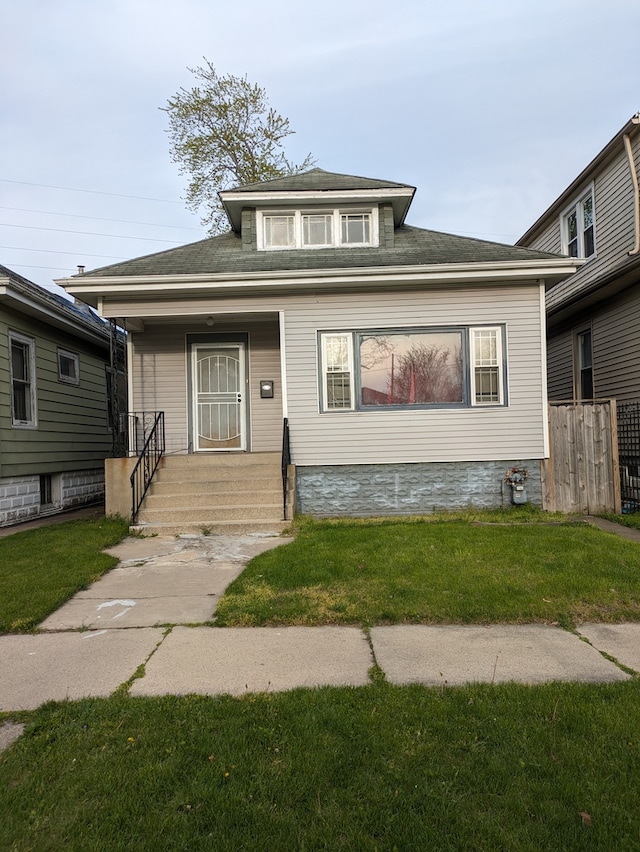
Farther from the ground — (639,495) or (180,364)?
(180,364)

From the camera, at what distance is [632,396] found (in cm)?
1022

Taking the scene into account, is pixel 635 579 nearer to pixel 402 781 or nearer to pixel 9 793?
pixel 402 781

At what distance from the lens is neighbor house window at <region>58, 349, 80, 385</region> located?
11367mm

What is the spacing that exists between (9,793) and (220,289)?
24.9 ft

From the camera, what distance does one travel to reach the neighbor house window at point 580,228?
12.1 m

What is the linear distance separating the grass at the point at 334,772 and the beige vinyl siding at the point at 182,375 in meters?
7.42

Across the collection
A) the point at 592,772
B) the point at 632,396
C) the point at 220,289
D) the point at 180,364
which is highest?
the point at 220,289

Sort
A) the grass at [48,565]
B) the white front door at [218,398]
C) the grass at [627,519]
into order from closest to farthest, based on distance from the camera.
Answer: the grass at [48,565] < the grass at [627,519] < the white front door at [218,398]

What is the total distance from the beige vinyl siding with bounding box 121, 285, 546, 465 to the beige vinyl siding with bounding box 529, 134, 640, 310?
132 inches

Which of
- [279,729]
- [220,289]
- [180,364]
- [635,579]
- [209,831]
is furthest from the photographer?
[180,364]

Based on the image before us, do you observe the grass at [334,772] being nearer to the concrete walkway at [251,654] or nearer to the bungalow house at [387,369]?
the concrete walkway at [251,654]

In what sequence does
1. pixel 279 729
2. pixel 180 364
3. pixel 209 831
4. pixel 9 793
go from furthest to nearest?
1. pixel 180 364
2. pixel 279 729
3. pixel 9 793
4. pixel 209 831

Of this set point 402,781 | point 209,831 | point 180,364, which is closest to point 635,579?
point 402,781

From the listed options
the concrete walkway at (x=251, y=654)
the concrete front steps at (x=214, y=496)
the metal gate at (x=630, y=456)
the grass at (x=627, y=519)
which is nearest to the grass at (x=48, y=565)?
the concrete walkway at (x=251, y=654)
